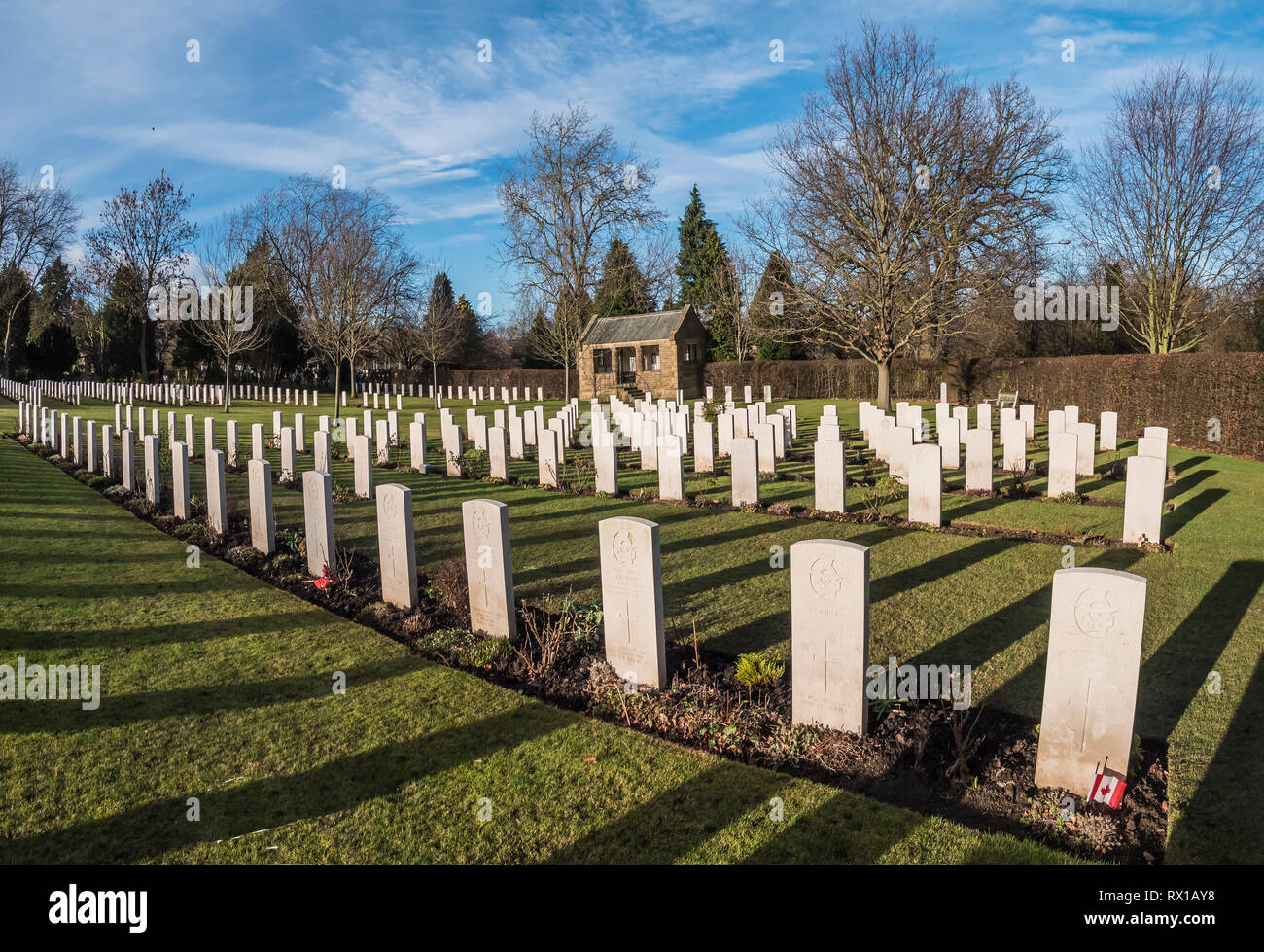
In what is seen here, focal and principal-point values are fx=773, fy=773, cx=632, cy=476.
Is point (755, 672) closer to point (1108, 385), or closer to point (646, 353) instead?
point (1108, 385)

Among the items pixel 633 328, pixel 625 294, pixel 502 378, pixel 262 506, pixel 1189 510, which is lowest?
pixel 1189 510

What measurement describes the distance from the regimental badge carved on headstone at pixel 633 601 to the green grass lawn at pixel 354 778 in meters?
0.59

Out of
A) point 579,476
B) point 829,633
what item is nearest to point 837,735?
point 829,633

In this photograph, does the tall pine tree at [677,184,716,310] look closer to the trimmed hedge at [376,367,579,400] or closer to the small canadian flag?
the trimmed hedge at [376,367,579,400]

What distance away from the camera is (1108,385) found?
74.8ft

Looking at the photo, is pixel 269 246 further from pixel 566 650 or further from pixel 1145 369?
pixel 566 650

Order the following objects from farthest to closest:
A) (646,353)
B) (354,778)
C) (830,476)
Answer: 1. (646,353)
2. (830,476)
3. (354,778)

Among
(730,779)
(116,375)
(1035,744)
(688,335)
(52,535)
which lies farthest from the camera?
(116,375)

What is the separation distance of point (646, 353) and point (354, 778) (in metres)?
41.9

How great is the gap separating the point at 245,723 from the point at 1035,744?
4618mm

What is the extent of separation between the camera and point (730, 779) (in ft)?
13.3

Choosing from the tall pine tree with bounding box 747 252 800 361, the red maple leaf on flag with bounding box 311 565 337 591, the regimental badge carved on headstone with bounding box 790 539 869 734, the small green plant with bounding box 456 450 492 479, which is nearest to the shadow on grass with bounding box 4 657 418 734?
the red maple leaf on flag with bounding box 311 565 337 591

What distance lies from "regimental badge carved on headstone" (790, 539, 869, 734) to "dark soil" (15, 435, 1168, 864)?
15 cm

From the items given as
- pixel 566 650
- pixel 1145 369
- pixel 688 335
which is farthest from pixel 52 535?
pixel 688 335
